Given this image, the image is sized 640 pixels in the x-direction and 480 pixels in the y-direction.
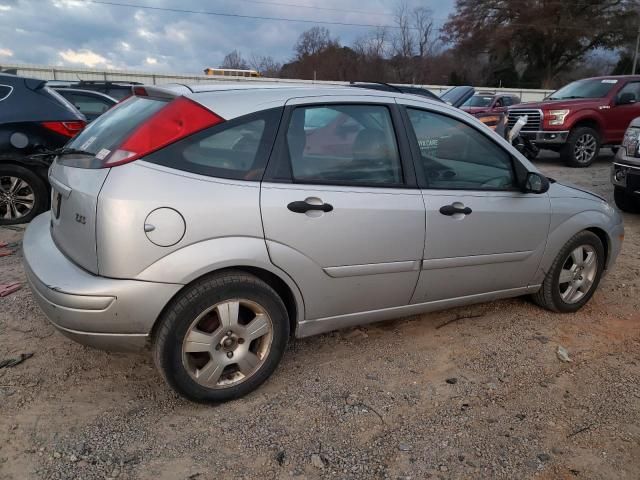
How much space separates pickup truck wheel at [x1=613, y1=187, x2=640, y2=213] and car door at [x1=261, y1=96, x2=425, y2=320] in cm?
565

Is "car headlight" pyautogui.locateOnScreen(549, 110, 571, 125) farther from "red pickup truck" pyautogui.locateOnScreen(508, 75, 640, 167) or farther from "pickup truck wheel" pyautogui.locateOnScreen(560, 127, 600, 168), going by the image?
"pickup truck wheel" pyautogui.locateOnScreen(560, 127, 600, 168)

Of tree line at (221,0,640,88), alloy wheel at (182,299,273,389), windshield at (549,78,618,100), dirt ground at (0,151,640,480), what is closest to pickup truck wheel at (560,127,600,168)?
windshield at (549,78,618,100)

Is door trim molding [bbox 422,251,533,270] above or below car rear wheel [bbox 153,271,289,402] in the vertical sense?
above

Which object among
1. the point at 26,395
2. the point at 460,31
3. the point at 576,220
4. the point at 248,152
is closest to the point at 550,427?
the point at 576,220

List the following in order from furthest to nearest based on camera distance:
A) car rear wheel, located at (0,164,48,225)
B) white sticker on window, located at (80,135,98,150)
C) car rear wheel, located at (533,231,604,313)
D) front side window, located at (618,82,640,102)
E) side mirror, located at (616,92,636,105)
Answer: front side window, located at (618,82,640,102)
side mirror, located at (616,92,636,105)
car rear wheel, located at (0,164,48,225)
car rear wheel, located at (533,231,604,313)
white sticker on window, located at (80,135,98,150)

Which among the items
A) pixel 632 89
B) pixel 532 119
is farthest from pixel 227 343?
pixel 632 89

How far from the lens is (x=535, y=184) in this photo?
3.51 meters

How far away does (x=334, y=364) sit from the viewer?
10.6 feet

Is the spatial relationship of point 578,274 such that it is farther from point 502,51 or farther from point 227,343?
point 502,51

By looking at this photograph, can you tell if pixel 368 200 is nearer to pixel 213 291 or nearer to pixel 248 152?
pixel 248 152

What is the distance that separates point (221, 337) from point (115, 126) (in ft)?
4.15

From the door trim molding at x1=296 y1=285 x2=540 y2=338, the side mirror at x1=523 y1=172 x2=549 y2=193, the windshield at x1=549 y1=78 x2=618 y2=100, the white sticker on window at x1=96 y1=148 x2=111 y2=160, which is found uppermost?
the windshield at x1=549 y1=78 x2=618 y2=100

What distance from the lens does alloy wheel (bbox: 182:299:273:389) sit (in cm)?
259

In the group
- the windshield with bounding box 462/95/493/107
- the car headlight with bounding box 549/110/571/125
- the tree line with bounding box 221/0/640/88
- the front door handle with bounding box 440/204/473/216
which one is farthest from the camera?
the tree line with bounding box 221/0/640/88
